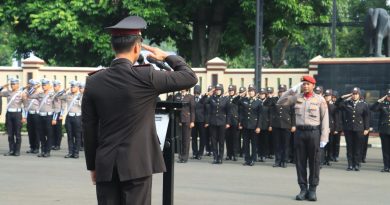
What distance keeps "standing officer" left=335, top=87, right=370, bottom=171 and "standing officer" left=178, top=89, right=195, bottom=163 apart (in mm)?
3658

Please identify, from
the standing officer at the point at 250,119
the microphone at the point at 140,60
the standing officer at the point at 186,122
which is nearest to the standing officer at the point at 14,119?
the standing officer at the point at 186,122

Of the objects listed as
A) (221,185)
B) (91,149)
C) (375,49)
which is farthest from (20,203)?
(375,49)

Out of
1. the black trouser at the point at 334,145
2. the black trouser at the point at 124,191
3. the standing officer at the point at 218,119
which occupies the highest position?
the black trouser at the point at 124,191

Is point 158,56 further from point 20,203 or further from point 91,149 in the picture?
point 20,203

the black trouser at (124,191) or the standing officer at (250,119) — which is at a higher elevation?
the black trouser at (124,191)

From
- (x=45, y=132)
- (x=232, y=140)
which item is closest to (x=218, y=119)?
(x=232, y=140)

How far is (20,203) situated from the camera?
1128 cm

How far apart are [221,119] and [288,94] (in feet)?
23.9

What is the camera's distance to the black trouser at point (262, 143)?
20.2 m

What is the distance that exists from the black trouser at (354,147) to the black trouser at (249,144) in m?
2.20

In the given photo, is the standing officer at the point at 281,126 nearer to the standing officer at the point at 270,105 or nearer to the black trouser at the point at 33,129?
the standing officer at the point at 270,105

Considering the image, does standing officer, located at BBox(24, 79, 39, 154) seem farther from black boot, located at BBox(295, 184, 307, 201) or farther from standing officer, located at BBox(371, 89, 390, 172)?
black boot, located at BBox(295, 184, 307, 201)

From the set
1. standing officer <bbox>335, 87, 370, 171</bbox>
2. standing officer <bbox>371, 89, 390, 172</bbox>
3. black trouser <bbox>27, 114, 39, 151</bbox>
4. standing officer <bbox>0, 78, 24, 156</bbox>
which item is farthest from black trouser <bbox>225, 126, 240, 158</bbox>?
standing officer <bbox>0, 78, 24, 156</bbox>

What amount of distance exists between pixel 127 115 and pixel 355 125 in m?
13.5
